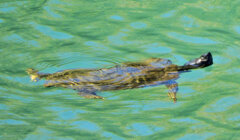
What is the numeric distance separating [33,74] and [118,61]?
4.28 feet

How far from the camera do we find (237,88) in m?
5.54

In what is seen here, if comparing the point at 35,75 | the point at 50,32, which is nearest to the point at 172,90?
the point at 35,75

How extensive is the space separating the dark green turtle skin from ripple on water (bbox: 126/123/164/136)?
0.53 metres

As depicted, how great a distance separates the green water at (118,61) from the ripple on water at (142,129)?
1cm

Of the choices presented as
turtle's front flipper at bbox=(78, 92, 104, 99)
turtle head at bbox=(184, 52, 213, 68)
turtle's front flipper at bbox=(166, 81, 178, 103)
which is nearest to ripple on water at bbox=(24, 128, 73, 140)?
turtle's front flipper at bbox=(78, 92, 104, 99)

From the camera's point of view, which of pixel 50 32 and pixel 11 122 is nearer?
pixel 11 122

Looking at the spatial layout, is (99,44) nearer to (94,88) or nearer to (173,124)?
(94,88)

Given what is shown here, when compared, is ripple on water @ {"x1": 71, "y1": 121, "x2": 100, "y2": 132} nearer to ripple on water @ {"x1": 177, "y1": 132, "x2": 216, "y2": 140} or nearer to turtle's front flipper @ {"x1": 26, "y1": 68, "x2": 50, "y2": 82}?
turtle's front flipper @ {"x1": 26, "y1": 68, "x2": 50, "y2": 82}

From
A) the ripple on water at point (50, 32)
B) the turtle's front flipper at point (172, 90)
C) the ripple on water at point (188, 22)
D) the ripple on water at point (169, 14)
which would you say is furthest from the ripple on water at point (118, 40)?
the turtle's front flipper at point (172, 90)

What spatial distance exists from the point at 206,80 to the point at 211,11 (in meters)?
2.22

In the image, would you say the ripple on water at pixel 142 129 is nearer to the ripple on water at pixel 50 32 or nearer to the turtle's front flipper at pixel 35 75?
the turtle's front flipper at pixel 35 75

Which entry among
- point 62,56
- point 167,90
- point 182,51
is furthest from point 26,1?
point 167,90

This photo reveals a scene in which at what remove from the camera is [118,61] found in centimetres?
608

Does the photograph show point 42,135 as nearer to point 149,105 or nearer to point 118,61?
point 149,105
